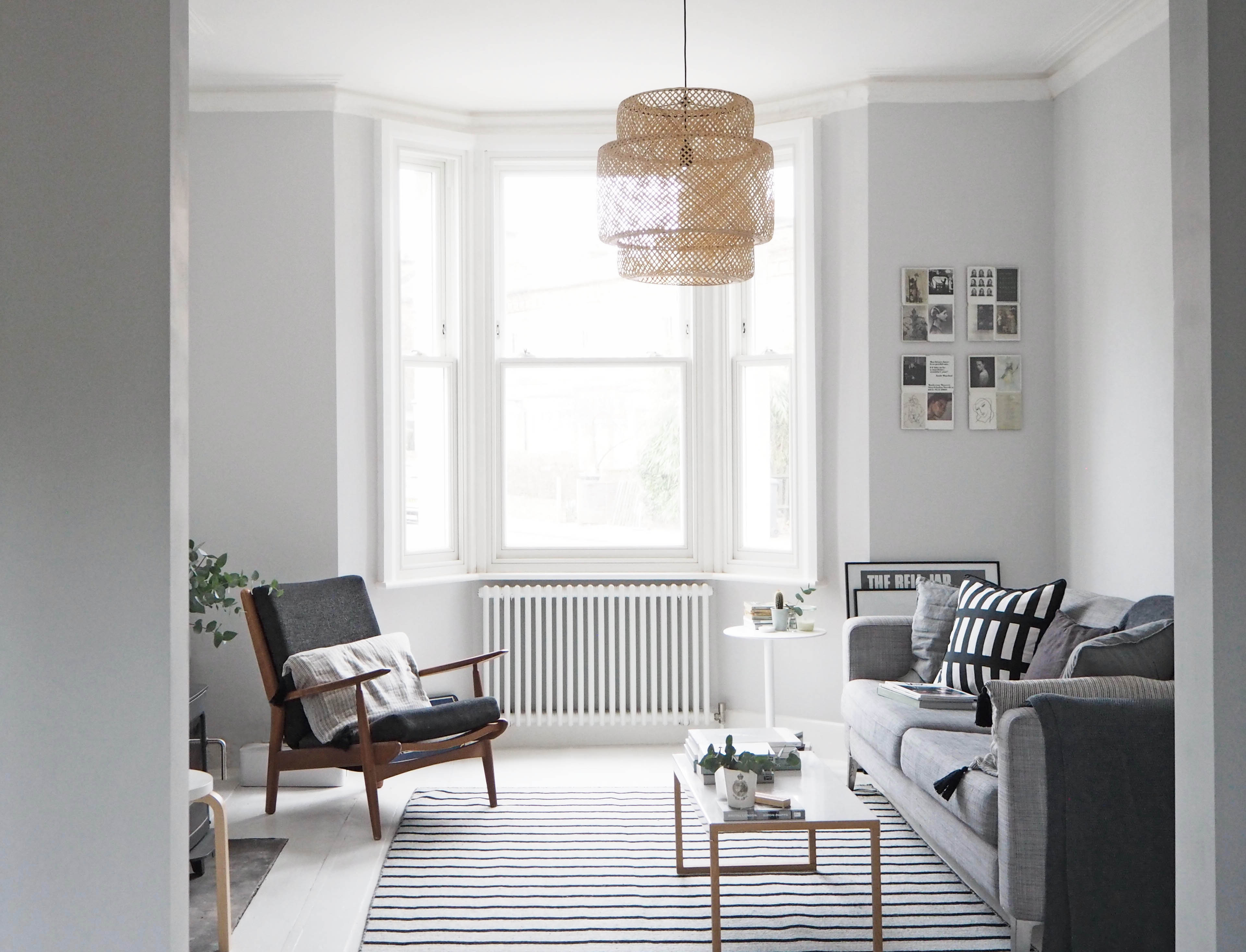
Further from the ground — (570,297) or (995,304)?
(570,297)

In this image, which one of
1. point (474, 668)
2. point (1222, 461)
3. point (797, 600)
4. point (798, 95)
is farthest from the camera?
point (798, 95)

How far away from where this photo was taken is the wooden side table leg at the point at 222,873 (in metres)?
2.87

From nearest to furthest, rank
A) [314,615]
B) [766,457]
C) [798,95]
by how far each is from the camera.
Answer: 1. [314,615]
2. [798,95]
3. [766,457]

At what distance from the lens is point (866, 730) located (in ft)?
13.0

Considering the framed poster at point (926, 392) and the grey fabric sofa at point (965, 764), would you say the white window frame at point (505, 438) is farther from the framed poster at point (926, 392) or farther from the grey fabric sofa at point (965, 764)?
the grey fabric sofa at point (965, 764)

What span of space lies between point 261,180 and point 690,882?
137 inches

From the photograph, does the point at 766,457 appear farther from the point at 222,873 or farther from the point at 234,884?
the point at 222,873

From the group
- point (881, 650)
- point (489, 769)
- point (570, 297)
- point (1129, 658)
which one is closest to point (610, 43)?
point (570, 297)

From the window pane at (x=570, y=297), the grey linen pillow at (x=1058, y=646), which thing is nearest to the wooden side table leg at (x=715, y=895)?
the grey linen pillow at (x=1058, y=646)

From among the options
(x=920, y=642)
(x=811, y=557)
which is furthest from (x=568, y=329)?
(x=920, y=642)

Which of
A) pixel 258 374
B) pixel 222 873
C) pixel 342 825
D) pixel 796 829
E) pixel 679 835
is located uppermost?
pixel 258 374

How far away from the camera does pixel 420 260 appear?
208 inches

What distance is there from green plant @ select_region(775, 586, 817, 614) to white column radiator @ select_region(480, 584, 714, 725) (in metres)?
0.58

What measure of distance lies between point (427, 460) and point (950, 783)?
3018mm
